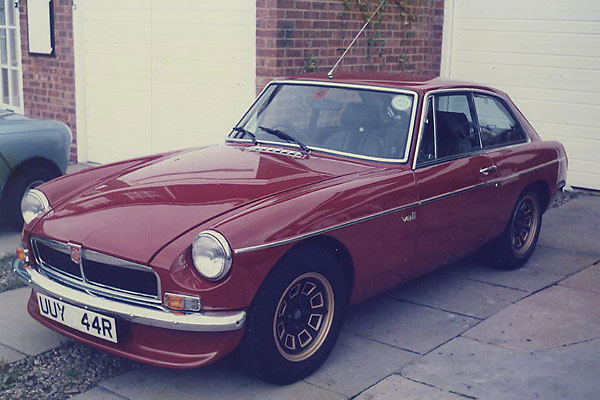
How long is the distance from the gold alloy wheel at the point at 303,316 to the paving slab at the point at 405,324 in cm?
63

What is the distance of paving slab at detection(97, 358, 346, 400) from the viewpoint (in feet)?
12.7

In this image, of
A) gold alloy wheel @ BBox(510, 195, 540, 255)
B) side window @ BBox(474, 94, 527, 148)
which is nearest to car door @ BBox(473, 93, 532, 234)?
side window @ BBox(474, 94, 527, 148)

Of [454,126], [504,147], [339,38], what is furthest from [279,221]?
[339,38]

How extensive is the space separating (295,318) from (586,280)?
2838 mm

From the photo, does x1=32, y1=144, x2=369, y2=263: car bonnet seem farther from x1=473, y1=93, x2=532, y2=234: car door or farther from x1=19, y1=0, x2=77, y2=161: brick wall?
x1=19, y1=0, x2=77, y2=161: brick wall

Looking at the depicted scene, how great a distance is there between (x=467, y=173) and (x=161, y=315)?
243 centimetres

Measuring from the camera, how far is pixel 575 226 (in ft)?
24.3

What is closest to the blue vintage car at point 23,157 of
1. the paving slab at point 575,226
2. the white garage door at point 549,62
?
the paving slab at point 575,226

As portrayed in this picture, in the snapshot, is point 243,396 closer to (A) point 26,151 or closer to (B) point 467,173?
(B) point 467,173

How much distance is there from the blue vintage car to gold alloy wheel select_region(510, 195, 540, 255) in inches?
157

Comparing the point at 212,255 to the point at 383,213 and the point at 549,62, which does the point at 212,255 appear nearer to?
the point at 383,213

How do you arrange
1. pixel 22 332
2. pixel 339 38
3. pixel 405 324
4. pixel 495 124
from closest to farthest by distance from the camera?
pixel 22 332 < pixel 405 324 < pixel 495 124 < pixel 339 38

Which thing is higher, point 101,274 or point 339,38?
point 339,38

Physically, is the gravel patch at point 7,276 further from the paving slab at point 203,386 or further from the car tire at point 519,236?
the car tire at point 519,236
